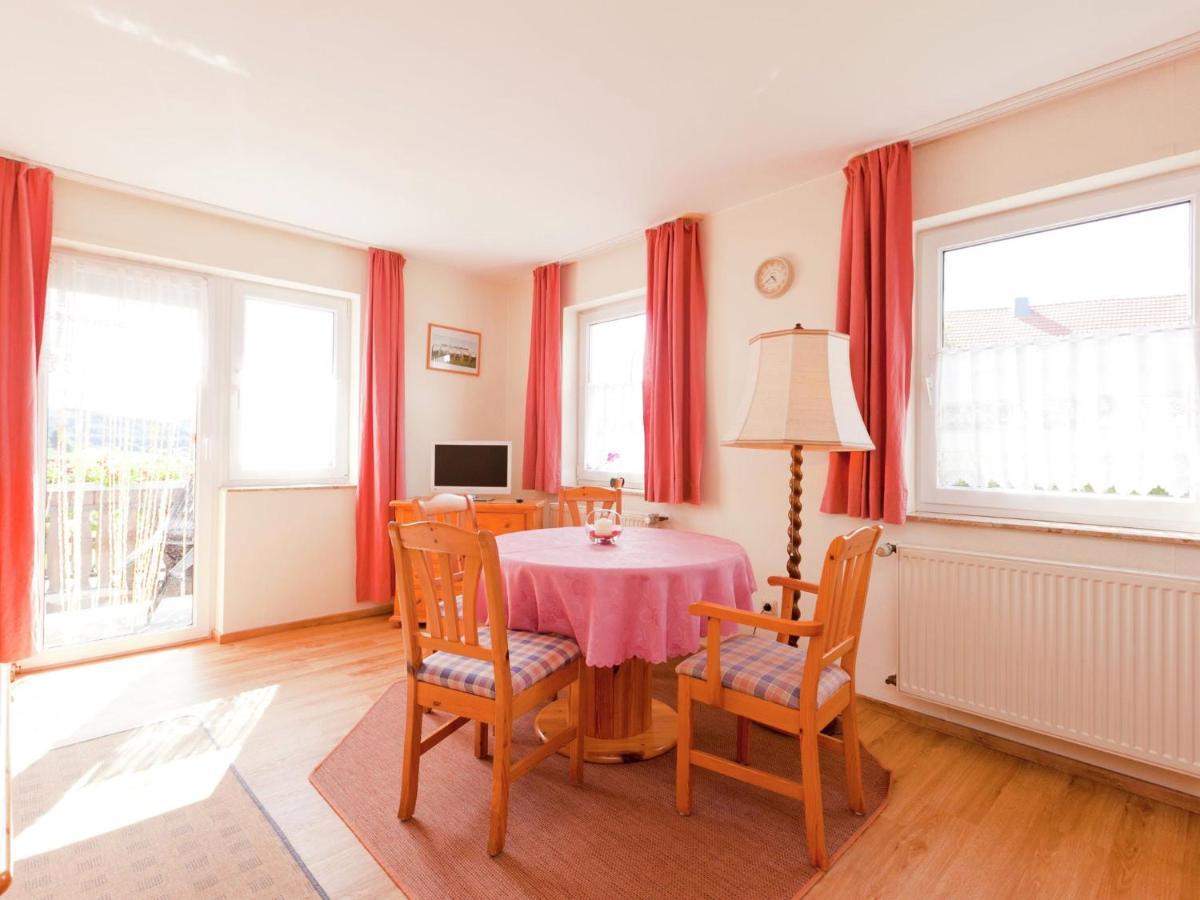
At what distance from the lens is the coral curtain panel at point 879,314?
2.62 meters

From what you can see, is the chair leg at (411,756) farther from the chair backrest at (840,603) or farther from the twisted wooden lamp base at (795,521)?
the twisted wooden lamp base at (795,521)

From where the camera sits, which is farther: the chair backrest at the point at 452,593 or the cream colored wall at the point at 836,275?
the cream colored wall at the point at 836,275

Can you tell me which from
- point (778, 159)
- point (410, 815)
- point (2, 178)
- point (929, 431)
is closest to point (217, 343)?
point (2, 178)

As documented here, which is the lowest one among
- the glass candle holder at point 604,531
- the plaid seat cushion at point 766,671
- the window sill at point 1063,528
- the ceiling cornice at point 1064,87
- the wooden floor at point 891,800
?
the wooden floor at point 891,800

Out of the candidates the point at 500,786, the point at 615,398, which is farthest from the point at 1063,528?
the point at 615,398

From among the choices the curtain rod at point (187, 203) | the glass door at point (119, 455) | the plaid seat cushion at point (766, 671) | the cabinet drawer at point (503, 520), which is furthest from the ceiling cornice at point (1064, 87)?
the glass door at point (119, 455)

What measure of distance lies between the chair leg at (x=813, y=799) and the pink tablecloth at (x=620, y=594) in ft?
1.49

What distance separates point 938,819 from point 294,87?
140 inches

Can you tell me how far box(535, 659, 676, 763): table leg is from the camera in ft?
7.52

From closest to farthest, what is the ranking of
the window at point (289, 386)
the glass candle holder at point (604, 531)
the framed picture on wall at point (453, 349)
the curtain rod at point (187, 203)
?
1. the glass candle holder at point (604, 531)
2. the curtain rod at point (187, 203)
3. the window at point (289, 386)
4. the framed picture on wall at point (453, 349)

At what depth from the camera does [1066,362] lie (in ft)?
7.84

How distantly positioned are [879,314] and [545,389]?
97.1 inches

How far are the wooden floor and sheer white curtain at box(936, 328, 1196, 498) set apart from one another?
1.14m

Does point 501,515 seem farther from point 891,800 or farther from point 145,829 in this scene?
point 891,800
